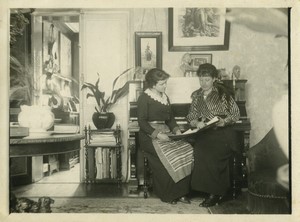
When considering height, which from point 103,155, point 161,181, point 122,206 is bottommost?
point 122,206

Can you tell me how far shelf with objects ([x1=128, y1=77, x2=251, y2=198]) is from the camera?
104 inches

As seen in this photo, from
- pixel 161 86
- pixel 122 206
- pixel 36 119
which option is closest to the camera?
pixel 36 119

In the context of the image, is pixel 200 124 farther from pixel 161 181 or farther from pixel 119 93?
pixel 119 93

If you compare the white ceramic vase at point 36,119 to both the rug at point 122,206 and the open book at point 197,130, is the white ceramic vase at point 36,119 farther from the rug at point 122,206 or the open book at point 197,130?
the open book at point 197,130

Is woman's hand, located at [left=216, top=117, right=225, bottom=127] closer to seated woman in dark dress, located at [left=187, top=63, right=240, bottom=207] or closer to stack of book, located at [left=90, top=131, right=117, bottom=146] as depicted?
seated woman in dark dress, located at [left=187, top=63, right=240, bottom=207]

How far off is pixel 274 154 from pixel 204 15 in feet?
3.63

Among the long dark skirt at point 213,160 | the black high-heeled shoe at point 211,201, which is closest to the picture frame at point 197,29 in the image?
the long dark skirt at point 213,160

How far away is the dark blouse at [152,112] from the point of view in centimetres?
269

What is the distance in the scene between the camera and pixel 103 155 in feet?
9.54

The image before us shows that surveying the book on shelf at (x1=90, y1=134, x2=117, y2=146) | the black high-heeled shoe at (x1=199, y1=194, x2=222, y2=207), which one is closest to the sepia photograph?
the black high-heeled shoe at (x1=199, y1=194, x2=222, y2=207)

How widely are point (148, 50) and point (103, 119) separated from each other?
25.2 inches

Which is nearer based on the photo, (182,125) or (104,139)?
(182,125)

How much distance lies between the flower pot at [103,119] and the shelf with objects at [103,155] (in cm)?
4

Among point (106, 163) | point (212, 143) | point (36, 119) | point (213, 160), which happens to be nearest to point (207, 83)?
point (212, 143)
